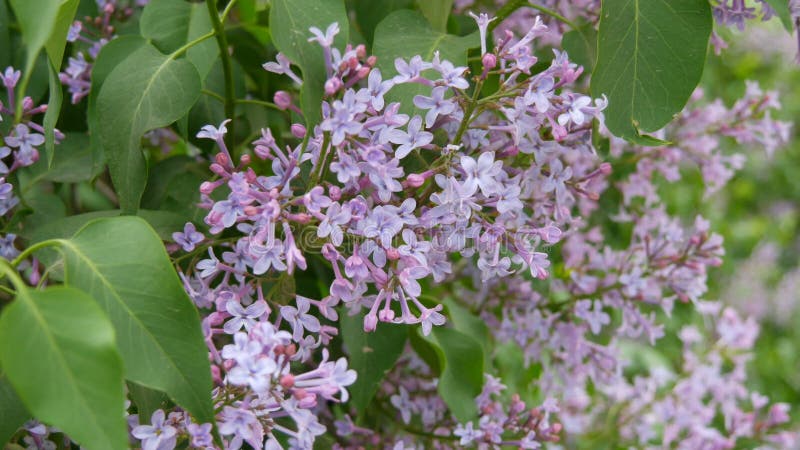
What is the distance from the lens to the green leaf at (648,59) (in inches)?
31.3

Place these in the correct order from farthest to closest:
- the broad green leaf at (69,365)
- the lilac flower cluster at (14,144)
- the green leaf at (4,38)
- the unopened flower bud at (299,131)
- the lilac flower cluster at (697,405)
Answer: the lilac flower cluster at (697,405) < the green leaf at (4,38) < the lilac flower cluster at (14,144) < the unopened flower bud at (299,131) < the broad green leaf at (69,365)

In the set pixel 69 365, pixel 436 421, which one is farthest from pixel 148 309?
pixel 436 421

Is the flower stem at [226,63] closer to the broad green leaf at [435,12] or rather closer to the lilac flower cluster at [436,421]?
the broad green leaf at [435,12]

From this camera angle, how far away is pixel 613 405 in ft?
6.13

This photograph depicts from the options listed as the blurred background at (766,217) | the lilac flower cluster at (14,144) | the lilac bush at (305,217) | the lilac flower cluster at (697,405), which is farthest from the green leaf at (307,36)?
the blurred background at (766,217)

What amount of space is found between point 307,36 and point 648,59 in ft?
1.10

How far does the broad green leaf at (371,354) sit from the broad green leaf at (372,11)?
14.2 inches

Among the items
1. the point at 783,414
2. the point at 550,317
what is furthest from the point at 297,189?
the point at 783,414

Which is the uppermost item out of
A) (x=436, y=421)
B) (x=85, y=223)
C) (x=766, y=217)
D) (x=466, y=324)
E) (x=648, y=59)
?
(x=648, y=59)

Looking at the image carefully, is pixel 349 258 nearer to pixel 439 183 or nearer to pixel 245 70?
pixel 439 183

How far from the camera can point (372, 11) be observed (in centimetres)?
102

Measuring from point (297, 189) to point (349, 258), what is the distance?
11 centimetres

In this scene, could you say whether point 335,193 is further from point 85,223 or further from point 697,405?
point 697,405

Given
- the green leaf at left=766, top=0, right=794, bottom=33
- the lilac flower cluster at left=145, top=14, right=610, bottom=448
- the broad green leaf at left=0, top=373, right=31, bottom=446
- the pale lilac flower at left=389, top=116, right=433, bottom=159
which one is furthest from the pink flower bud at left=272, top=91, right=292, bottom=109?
the green leaf at left=766, top=0, right=794, bottom=33
